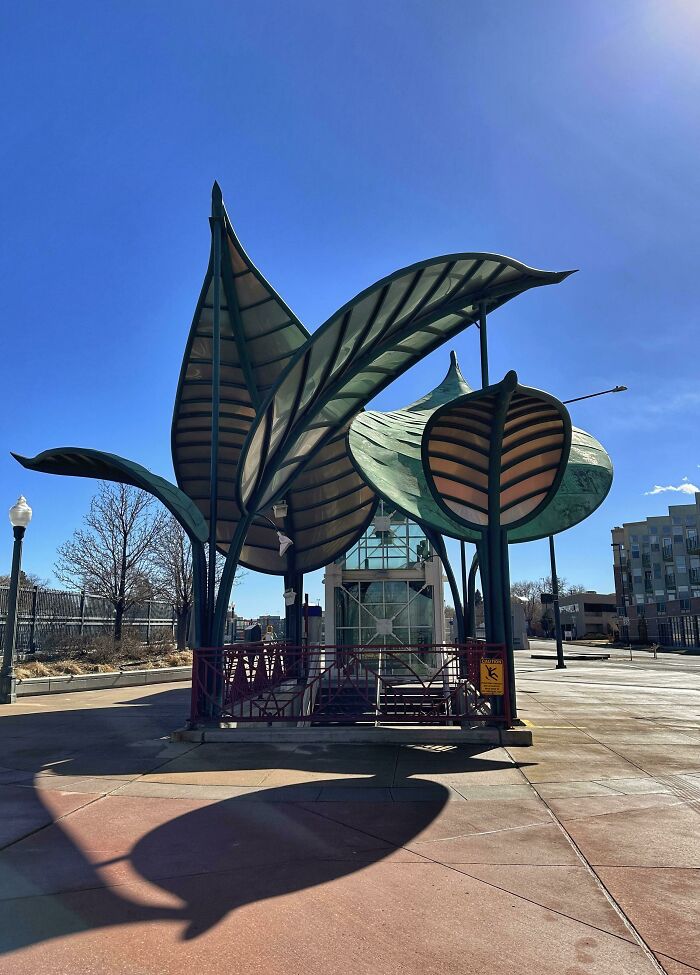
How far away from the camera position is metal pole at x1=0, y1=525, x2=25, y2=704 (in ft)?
54.4

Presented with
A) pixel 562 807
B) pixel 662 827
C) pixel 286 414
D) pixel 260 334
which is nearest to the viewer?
pixel 662 827

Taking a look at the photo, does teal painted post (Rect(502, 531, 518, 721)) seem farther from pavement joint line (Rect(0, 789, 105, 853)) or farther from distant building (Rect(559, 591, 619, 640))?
distant building (Rect(559, 591, 619, 640))

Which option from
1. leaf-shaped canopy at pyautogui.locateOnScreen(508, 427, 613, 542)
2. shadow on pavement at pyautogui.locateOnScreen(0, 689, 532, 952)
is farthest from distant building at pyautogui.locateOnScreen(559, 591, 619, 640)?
shadow on pavement at pyautogui.locateOnScreen(0, 689, 532, 952)

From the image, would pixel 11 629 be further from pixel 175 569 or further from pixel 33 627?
pixel 175 569

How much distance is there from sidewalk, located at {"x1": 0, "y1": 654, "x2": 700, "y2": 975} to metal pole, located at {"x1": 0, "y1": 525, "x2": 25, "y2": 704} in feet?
24.4

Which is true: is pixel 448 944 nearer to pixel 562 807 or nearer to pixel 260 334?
pixel 562 807

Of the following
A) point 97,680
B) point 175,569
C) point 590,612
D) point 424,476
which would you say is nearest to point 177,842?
point 424,476

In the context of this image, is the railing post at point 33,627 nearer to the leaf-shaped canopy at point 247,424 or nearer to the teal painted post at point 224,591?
the leaf-shaped canopy at point 247,424

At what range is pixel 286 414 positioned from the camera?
14461mm

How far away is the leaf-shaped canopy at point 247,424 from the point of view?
1838 cm

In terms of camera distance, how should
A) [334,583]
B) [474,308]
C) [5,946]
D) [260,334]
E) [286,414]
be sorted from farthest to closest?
1. [334,583]
2. [260,334]
3. [474,308]
4. [286,414]
5. [5,946]

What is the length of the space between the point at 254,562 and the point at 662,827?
22720mm

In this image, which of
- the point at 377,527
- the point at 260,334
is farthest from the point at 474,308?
the point at 377,527

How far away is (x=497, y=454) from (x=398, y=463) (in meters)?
6.27
